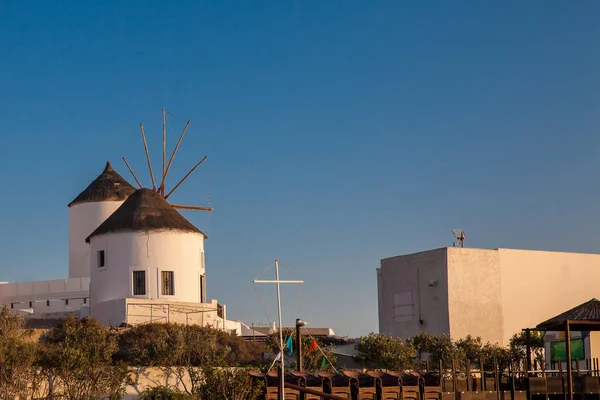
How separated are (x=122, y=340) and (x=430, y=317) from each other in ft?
52.8

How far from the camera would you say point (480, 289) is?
161 ft

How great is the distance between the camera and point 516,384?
98.4ft

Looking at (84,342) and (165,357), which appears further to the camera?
(84,342)

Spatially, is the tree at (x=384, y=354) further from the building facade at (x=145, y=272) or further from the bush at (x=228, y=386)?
the bush at (x=228, y=386)

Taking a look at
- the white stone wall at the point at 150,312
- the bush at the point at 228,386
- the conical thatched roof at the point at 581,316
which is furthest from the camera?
the white stone wall at the point at 150,312

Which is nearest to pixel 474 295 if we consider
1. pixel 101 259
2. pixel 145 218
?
pixel 145 218

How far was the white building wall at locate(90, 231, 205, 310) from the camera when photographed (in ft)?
151

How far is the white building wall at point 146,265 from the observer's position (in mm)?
46156

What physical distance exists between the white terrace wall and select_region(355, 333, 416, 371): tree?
17315 millimetres

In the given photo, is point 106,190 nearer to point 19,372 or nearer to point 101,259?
point 101,259

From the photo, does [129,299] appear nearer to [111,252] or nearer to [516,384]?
[111,252]

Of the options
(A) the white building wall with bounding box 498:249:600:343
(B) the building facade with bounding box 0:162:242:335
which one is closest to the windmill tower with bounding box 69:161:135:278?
(B) the building facade with bounding box 0:162:242:335

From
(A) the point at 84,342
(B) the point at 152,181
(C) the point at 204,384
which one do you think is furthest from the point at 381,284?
(C) the point at 204,384

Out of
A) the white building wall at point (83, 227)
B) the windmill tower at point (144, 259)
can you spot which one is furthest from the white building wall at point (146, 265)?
the white building wall at point (83, 227)
